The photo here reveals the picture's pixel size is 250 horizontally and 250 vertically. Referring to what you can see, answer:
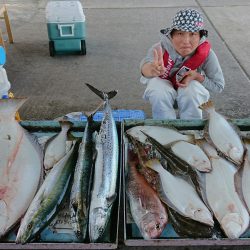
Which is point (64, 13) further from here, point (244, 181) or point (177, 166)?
point (244, 181)

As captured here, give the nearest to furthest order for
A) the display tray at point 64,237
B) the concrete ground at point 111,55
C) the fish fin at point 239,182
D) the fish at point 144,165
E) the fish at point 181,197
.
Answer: the display tray at point 64,237 → the fish at point 181,197 → the fish fin at point 239,182 → the fish at point 144,165 → the concrete ground at point 111,55

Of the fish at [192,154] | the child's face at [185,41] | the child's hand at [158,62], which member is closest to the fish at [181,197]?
the fish at [192,154]

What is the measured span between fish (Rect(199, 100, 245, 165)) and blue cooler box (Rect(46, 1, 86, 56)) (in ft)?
9.23

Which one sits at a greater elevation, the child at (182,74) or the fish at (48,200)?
the child at (182,74)

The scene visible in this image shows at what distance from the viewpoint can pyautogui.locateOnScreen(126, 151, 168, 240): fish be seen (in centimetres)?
177

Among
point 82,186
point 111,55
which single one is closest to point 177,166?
point 82,186

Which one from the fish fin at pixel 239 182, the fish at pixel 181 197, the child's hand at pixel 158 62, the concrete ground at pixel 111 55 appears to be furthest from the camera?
the concrete ground at pixel 111 55

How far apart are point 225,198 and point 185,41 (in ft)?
4.58

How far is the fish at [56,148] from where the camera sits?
87.2 inches

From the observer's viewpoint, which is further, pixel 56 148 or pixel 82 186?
pixel 56 148

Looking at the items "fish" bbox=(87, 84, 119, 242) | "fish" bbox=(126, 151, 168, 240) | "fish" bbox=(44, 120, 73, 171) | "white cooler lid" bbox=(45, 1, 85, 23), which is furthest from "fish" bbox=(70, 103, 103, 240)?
Answer: "white cooler lid" bbox=(45, 1, 85, 23)

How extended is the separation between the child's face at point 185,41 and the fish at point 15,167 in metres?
1.36

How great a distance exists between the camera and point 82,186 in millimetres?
1946

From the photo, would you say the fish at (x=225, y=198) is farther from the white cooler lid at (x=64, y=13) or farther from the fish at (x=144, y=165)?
the white cooler lid at (x=64, y=13)
